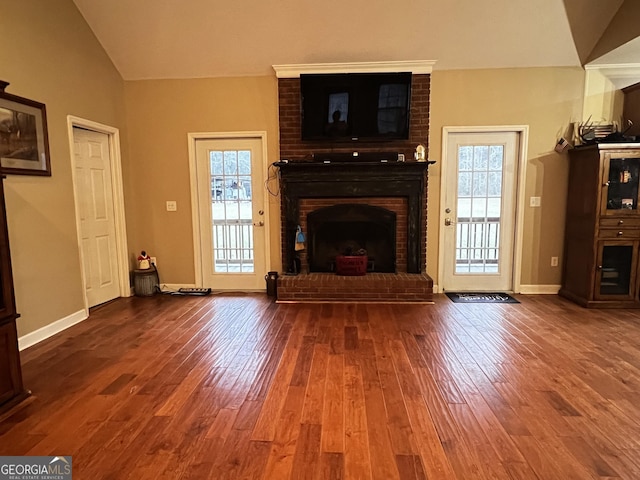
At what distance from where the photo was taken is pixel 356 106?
13.2ft

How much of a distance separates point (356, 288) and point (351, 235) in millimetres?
703

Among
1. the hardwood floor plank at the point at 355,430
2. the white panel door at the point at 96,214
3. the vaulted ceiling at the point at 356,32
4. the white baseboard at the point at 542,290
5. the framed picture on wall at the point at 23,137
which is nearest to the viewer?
the hardwood floor plank at the point at 355,430

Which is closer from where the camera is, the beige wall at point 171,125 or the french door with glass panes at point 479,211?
the beige wall at point 171,125

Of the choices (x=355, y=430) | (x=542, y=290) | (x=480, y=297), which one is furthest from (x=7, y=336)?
(x=542, y=290)

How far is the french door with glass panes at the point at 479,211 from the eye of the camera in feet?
13.9

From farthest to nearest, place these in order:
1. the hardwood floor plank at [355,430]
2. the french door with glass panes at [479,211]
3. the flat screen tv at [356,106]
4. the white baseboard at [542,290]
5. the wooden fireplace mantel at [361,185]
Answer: the white baseboard at [542,290] < the french door with glass panes at [479,211] < the wooden fireplace mantel at [361,185] < the flat screen tv at [356,106] < the hardwood floor plank at [355,430]

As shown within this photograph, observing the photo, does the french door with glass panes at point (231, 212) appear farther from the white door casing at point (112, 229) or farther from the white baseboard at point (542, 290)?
the white baseboard at point (542, 290)

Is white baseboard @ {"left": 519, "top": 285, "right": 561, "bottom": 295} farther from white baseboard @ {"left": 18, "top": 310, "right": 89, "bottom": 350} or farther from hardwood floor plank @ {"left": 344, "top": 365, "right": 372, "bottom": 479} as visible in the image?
white baseboard @ {"left": 18, "top": 310, "right": 89, "bottom": 350}

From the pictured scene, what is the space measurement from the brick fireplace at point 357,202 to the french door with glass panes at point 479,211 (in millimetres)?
365

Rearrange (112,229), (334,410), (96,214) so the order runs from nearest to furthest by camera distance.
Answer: (334,410) → (96,214) → (112,229)

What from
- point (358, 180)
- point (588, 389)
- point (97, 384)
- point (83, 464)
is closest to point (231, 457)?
point (83, 464)

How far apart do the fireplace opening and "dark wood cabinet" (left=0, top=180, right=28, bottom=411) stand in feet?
9.37

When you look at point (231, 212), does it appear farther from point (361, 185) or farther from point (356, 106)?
point (356, 106)

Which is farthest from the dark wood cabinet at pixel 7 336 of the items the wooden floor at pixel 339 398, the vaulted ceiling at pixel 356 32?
the vaulted ceiling at pixel 356 32
